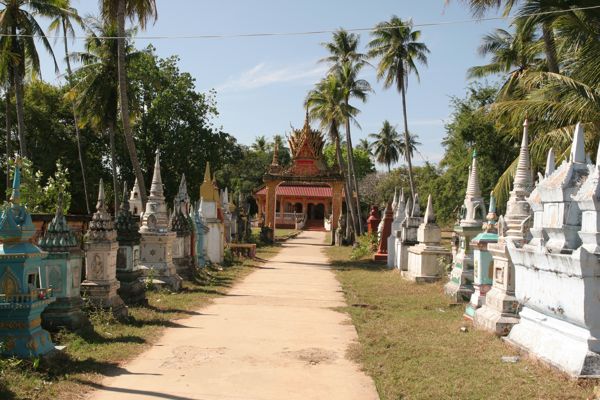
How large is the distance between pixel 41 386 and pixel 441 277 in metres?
11.8

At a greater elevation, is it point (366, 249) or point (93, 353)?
point (366, 249)

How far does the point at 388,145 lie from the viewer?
74688mm

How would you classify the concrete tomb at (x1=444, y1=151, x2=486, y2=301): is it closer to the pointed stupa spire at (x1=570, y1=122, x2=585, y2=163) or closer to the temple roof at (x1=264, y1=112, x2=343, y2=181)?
the pointed stupa spire at (x1=570, y1=122, x2=585, y2=163)

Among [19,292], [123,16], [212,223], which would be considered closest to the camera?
[19,292]

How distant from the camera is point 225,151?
36.0 meters

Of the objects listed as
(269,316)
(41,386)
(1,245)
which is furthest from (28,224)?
(269,316)

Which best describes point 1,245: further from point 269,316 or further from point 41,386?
point 269,316

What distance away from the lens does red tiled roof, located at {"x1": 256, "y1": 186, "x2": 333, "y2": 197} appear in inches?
2238

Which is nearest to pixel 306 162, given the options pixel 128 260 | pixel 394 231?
pixel 394 231

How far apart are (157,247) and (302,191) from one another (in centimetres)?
4402

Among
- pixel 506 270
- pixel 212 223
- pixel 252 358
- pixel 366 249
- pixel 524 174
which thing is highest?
pixel 524 174

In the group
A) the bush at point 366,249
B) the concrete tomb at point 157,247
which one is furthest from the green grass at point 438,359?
the bush at point 366,249

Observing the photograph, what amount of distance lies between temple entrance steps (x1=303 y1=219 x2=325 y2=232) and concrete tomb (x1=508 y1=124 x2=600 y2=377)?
47.9 m

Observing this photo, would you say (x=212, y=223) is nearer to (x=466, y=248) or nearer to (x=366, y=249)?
(x=366, y=249)
